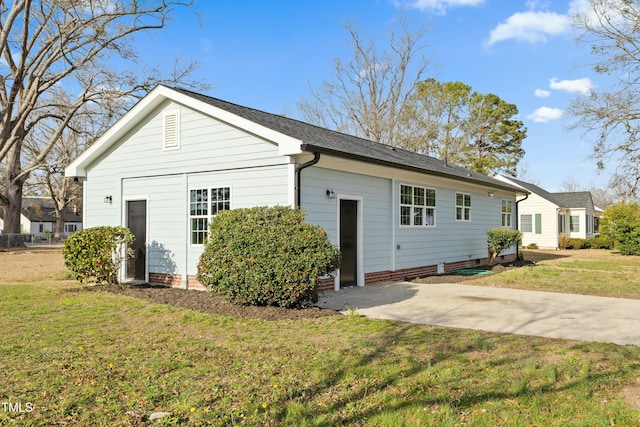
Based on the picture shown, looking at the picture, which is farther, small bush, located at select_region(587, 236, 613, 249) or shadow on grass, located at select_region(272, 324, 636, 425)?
small bush, located at select_region(587, 236, 613, 249)

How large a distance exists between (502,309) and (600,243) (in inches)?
1043

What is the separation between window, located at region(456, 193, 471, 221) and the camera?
50.5 feet

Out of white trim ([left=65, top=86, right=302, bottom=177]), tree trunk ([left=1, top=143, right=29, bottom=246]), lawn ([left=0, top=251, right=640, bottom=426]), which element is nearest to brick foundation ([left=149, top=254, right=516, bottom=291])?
white trim ([left=65, top=86, right=302, bottom=177])

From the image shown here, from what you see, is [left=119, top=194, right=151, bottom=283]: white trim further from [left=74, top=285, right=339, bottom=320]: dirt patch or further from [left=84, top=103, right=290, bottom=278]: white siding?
[left=74, top=285, right=339, bottom=320]: dirt patch

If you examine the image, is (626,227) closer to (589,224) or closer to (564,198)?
(589,224)

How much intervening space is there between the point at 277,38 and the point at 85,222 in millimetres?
11995

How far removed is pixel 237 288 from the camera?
301 inches

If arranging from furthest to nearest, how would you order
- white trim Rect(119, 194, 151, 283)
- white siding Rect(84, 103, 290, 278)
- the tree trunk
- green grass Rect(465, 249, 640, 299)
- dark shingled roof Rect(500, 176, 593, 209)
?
1. dark shingled roof Rect(500, 176, 593, 209)
2. the tree trunk
3. white trim Rect(119, 194, 151, 283)
4. green grass Rect(465, 249, 640, 299)
5. white siding Rect(84, 103, 290, 278)

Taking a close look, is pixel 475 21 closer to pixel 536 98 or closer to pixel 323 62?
pixel 536 98

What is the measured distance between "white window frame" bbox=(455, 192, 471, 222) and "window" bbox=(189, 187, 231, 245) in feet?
26.8

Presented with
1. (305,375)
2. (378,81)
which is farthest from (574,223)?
(305,375)

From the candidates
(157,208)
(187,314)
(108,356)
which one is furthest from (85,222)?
(108,356)

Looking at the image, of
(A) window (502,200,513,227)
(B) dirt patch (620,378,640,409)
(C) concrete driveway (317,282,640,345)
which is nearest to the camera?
(B) dirt patch (620,378,640,409)

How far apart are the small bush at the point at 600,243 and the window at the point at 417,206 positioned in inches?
841
